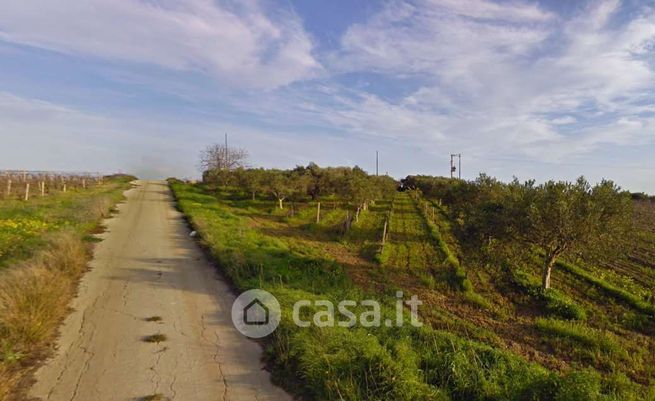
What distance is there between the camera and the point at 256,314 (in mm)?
9383

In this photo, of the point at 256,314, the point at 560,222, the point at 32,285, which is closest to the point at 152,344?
the point at 256,314

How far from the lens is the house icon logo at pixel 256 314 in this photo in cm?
900

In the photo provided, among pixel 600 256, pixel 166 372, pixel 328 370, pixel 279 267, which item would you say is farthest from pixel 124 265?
pixel 600 256

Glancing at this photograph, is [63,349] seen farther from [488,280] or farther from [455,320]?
[488,280]

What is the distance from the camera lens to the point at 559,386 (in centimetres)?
577

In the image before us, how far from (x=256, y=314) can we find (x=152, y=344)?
244cm

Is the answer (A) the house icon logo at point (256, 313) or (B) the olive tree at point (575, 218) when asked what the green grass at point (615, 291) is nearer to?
(B) the olive tree at point (575, 218)

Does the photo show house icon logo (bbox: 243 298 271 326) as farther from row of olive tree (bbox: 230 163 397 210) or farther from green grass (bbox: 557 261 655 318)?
row of olive tree (bbox: 230 163 397 210)

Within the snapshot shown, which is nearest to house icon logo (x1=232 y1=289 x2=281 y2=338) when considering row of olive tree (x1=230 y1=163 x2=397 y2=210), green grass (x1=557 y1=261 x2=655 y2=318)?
green grass (x1=557 y1=261 x2=655 y2=318)

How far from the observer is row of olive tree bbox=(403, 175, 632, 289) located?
556 inches

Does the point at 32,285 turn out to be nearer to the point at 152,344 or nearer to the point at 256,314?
the point at 152,344

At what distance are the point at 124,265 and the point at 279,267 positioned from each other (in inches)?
217

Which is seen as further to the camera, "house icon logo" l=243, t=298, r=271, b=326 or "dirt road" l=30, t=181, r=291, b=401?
"house icon logo" l=243, t=298, r=271, b=326

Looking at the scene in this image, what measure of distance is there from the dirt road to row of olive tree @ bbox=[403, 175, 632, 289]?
1119cm
